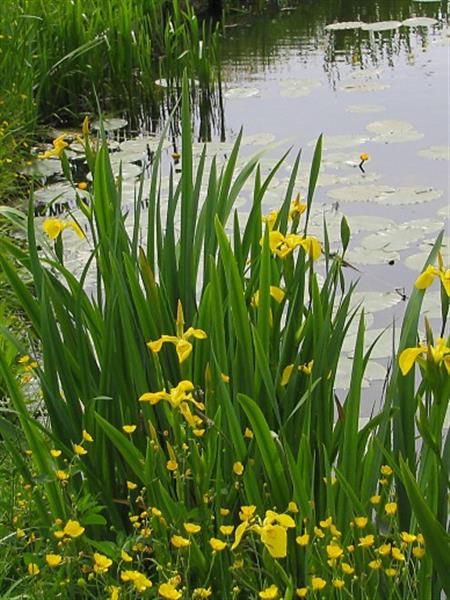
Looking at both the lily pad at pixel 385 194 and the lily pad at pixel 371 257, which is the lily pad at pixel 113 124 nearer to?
the lily pad at pixel 385 194

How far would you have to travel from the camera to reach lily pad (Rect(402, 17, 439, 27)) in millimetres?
8016

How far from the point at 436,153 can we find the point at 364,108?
97 centimetres

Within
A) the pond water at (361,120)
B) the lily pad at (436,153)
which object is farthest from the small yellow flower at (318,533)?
the lily pad at (436,153)

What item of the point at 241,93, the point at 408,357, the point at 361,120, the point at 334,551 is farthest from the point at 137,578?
the point at 241,93

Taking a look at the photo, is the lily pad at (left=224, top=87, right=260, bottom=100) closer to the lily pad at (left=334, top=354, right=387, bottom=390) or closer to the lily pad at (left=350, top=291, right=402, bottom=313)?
the lily pad at (left=350, top=291, right=402, bottom=313)

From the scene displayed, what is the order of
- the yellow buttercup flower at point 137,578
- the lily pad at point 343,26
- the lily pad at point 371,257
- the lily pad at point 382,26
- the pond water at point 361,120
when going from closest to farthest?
the yellow buttercup flower at point 137,578
the lily pad at point 371,257
the pond water at point 361,120
the lily pad at point 382,26
the lily pad at point 343,26

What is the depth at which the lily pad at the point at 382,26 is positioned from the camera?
7.94 metres

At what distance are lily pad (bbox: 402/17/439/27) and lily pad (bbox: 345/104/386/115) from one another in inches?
89.7

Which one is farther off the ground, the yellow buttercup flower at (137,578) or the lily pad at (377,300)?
the yellow buttercup flower at (137,578)

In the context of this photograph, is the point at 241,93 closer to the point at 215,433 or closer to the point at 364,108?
the point at 364,108

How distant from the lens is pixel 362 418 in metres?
3.12

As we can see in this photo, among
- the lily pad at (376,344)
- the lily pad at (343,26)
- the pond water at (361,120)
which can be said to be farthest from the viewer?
the lily pad at (343,26)

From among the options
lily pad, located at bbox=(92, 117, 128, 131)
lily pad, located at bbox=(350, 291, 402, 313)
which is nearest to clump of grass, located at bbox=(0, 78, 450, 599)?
lily pad, located at bbox=(350, 291, 402, 313)

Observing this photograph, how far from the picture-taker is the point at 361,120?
5820 mm
